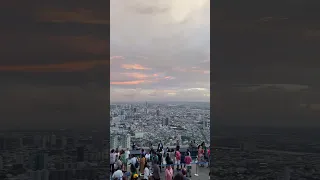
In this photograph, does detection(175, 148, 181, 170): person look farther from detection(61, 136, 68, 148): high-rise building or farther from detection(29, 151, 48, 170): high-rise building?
detection(29, 151, 48, 170): high-rise building

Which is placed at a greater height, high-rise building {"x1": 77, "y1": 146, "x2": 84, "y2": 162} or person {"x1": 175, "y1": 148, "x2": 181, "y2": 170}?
high-rise building {"x1": 77, "y1": 146, "x2": 84, "y2": 162}

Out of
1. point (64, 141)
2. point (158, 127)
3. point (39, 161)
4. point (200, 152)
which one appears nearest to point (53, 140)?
point (64, 141)

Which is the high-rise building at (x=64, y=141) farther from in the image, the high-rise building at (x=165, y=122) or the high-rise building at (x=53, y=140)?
the high-rise building at (x=165, y=122)

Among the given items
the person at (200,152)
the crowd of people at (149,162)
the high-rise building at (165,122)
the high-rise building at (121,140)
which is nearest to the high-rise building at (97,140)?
the crowd of people at (149,162)

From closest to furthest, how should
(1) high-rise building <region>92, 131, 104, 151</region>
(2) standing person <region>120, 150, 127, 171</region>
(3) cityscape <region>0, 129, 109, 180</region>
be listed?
(3) cityscape <region>0, 129, 109, 180</region> < (1) high-rise building <region>92, 131, 104, 151</region> < (2) standing person <region>120, 150, 127, 171</region>

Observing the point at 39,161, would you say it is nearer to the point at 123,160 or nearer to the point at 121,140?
the point at 123,160

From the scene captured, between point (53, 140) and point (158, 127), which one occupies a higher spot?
point (53, 140)

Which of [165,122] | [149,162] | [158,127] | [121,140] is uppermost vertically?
[165,122]

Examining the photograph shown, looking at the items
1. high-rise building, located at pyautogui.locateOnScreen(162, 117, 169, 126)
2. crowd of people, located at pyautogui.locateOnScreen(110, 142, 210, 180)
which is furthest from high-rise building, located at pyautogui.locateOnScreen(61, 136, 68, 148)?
high-rise building, located at pyautogui.locateOnScreen(162, 117, 169, 126)

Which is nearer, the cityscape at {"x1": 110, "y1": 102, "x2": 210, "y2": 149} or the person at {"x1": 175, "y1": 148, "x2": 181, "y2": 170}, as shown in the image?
the person at {"x1": 175, "y1": 148, "x2": 181, "y2": 170}
